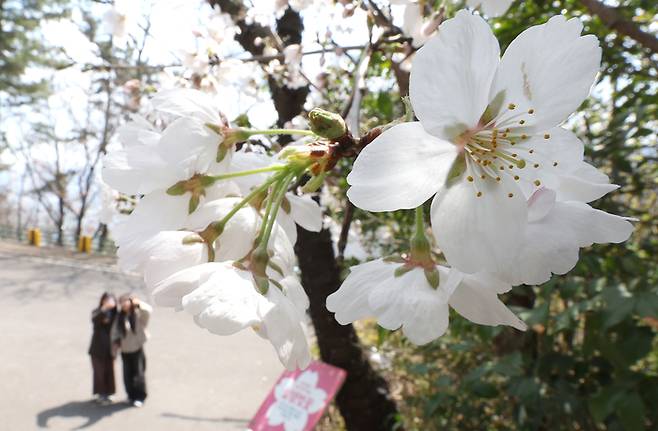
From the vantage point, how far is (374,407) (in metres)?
2.70

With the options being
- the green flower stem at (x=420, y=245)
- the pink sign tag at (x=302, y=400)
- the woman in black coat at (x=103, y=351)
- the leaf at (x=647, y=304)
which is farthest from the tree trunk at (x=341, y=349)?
the woman in black coat at (x=103, y=351)

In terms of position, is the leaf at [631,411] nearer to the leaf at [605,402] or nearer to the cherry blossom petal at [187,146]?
the leaf at [605,402]

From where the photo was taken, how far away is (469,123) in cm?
37

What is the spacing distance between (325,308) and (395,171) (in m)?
1.98

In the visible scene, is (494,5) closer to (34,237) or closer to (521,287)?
(521,287)

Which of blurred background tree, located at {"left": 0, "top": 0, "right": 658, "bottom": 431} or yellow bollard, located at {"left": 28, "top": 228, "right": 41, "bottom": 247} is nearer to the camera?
blurred background tree, located at {"left": 0, "top": 0, "right": 658, "bottom": 431}

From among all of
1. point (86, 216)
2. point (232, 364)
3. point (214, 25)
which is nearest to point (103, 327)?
point (232, 364)

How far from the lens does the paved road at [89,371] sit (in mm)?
4016

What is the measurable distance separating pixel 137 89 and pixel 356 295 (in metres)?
1.96

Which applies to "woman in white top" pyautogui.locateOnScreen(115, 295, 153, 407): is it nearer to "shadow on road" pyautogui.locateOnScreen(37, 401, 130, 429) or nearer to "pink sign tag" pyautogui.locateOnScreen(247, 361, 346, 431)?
"shadow on road" pyautogui.locateOnScreen(37, 401, 130, 429)

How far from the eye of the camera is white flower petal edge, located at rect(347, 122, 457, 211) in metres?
0.35

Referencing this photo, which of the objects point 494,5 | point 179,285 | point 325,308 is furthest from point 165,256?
point 325,308

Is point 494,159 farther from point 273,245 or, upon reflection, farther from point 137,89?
point 137,89

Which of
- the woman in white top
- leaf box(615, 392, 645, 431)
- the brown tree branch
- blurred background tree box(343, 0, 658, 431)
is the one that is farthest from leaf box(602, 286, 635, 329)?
the woman in white top
